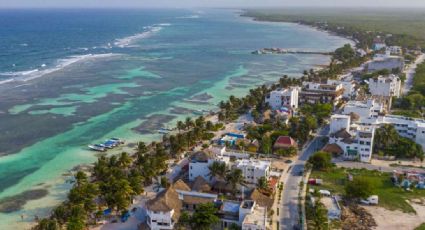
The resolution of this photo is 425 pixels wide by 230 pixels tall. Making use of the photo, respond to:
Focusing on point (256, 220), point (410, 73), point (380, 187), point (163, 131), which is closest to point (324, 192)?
point (380, 187)

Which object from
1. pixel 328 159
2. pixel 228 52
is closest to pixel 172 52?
pixel 228 52

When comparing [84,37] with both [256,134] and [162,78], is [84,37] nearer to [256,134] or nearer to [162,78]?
[162,78]

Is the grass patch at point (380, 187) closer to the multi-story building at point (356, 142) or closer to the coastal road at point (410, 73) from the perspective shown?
the multi-story building at point (356, 142)

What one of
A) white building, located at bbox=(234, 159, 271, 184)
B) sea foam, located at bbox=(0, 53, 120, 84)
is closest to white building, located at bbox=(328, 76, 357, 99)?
white building, located at bbox=(234, 159, 271, 184)

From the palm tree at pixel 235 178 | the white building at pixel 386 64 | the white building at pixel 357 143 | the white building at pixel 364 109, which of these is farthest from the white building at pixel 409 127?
the white building at pixel 386 64

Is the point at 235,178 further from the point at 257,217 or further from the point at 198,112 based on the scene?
the point at 198,112

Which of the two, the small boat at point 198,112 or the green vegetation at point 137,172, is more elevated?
the green vegetation at point 137,172

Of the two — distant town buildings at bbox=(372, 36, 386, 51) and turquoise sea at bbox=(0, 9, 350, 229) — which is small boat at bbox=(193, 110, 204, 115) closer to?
turquoise sea at bbox=(0, 9, 350, 229)
